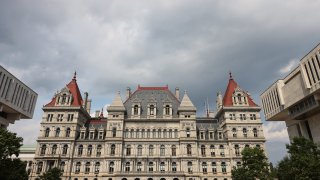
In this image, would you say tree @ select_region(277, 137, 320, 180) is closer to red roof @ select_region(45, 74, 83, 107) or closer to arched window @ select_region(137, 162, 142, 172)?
arched window @ select_region(137, 162, 142, 172)

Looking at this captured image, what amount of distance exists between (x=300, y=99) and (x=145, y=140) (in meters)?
35.5

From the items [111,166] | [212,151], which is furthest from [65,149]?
[212,151]

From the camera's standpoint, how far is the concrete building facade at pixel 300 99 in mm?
45469

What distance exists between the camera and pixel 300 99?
162 ft

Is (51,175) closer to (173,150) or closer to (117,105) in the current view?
(117,105)

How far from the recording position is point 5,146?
35.4 metres

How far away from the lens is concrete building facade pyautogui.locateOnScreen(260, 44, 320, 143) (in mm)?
45469

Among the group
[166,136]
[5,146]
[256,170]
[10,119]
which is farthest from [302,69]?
[10,119]

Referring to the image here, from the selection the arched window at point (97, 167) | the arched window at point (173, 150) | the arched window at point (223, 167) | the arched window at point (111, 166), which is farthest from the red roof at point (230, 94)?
the arched window at point (97, 167)

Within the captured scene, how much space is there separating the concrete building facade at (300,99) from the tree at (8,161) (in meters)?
50.6

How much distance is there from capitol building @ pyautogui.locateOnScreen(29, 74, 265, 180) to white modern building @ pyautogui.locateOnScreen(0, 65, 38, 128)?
426cm

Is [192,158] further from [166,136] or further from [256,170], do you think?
[256,170]

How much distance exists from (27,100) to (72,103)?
10617 mm

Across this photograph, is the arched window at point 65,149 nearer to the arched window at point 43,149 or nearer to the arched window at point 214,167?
the arched window at point 43,149
